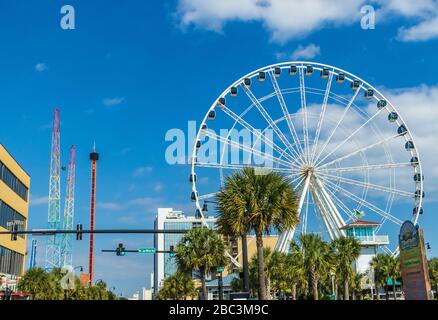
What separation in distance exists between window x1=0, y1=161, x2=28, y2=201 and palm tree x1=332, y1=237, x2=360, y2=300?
38852 millimetres

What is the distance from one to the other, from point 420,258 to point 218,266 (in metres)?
31.3

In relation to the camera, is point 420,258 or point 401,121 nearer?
point 420,258

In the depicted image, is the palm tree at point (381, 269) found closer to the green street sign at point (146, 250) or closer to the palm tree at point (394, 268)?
the palm tree at point (394, 268)

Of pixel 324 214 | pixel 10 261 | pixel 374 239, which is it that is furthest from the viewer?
pixel 374 239

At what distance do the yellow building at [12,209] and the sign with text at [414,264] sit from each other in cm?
4762

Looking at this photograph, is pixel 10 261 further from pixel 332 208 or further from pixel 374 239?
pixel 374 239

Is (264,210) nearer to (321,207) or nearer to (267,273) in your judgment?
(321,207)

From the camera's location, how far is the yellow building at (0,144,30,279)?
66312mm

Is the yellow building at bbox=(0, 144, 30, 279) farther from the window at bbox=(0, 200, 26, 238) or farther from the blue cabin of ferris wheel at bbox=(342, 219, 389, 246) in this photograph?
the blue cabin of ferris wheel at bbox=(342, 219, 389, 246)

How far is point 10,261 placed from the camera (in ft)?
233

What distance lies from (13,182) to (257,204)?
47.5m

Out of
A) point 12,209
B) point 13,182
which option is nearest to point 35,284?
point 12,209
